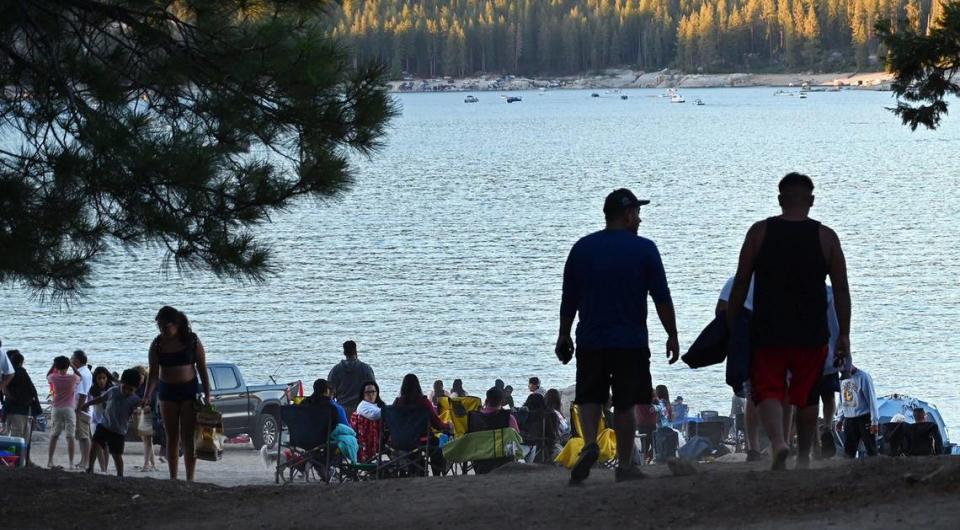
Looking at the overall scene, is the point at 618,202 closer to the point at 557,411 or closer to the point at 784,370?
the point at 784,370

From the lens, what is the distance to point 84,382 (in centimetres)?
1744

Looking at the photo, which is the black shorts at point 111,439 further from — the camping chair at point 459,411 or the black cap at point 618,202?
the black cap at point 618,202

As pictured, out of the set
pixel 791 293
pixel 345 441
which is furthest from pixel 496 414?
pixel 791 293

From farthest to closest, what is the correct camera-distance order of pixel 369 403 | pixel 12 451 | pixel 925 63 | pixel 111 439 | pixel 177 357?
pixel 369 403 < pixel 111 439 < pixel 12 451 < pixel 177 357 < pixel 925 63

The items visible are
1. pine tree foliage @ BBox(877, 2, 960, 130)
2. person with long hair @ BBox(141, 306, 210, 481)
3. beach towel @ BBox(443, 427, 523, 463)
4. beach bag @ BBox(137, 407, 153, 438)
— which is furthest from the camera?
beach bag @ BBox(137, 407, 153, 438)

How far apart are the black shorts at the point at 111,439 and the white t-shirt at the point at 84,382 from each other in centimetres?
287

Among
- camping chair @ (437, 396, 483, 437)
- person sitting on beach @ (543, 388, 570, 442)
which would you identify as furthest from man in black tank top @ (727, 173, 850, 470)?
camping chair @ (437, 396, 483, 437)

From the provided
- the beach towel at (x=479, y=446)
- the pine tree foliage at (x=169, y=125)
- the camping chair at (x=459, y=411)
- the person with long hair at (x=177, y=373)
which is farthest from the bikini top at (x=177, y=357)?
the camping chair at (x=459, y=411)

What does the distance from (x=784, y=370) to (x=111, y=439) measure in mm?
7458

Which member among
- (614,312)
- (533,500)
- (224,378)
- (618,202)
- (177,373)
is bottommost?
(224,378)

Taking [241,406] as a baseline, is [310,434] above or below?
above

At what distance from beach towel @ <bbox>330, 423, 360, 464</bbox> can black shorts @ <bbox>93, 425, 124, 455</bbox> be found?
1.95 metres

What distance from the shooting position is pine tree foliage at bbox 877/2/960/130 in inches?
375

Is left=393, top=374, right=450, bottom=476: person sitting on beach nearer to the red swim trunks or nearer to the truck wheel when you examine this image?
the truck wheel
